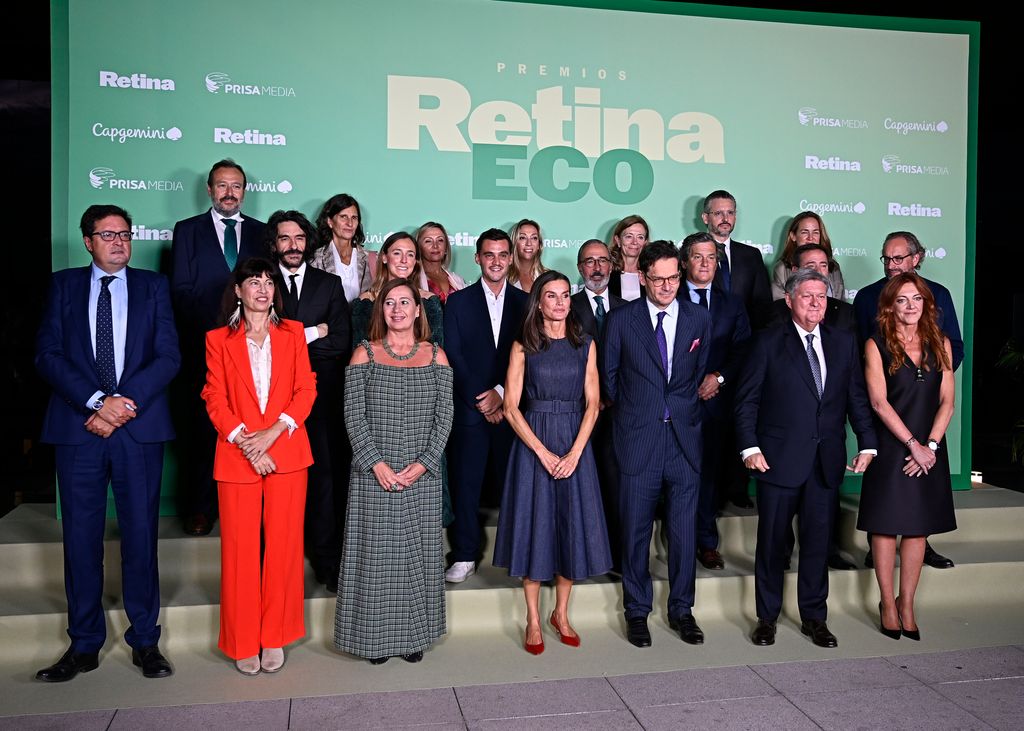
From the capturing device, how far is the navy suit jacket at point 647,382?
4031 millimetres

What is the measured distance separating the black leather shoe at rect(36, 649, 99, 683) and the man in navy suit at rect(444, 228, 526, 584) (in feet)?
5.35

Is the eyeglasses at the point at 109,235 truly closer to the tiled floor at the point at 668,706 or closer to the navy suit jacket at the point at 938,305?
the tiled floor at the point at 668,706

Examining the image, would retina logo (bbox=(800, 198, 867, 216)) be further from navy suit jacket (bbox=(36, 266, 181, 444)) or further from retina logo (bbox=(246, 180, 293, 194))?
navy suit jacket (bbox=(36, 266, 181, 444))

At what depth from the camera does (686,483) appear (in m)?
4.07

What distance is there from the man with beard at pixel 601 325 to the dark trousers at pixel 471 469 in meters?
0.47

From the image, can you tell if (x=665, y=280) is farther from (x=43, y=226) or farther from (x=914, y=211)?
(x=43, y=226)

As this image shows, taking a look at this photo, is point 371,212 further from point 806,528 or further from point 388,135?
point 806,528

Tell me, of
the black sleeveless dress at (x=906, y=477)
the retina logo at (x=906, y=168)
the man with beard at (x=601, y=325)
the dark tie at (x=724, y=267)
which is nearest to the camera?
the black sleeveless dress at (x=906, y=477)

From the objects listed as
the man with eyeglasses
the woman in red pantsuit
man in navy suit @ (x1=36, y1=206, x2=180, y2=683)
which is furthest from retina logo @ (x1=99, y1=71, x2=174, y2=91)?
the man with eyeglasses

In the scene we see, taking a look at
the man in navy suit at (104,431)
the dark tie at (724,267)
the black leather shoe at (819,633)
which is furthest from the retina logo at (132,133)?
the black leather shoe at (819,633)

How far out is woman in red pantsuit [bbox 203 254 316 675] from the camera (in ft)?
12.1

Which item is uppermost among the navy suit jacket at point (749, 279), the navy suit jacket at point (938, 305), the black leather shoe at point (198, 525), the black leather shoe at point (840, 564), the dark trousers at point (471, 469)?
the navy suit jacket at point (749, 279)

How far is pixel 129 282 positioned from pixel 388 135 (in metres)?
2.26

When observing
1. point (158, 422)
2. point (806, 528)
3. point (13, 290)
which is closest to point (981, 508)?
point (806, 528)
